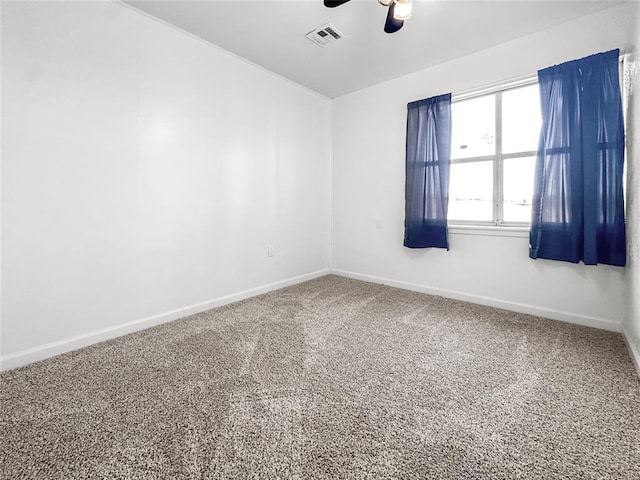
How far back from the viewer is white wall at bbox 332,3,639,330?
2.23m

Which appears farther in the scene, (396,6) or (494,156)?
(494,156)

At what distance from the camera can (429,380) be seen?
1.58m

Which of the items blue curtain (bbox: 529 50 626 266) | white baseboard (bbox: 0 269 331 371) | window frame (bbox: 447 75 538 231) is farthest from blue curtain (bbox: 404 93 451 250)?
white baseboard (bbox: 0 269 331 371)

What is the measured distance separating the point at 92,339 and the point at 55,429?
3.07ft

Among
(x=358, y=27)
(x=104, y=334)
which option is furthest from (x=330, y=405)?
(x=358, y=27)

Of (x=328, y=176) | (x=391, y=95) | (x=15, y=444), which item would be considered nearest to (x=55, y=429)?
(x=15, y=444)

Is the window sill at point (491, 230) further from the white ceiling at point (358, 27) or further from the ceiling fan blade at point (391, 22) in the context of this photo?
the ceiling fan blade at point (391, 22)

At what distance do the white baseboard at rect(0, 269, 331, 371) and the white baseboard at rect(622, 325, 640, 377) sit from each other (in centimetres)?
292

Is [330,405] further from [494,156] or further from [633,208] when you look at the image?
[494,156]

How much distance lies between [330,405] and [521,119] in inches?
115

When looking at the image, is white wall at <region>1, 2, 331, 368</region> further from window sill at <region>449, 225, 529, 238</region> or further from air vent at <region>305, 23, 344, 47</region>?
window sill at <region>449, 225, 529, 238</region>

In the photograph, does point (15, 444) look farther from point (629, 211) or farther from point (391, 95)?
point (391, 95)

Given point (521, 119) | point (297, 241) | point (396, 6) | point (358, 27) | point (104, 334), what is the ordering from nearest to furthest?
point (396, 6)
point (104, 334)
point (358, 27)
point (521, 119)
point (297, 241)

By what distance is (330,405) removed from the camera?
1.36 m
